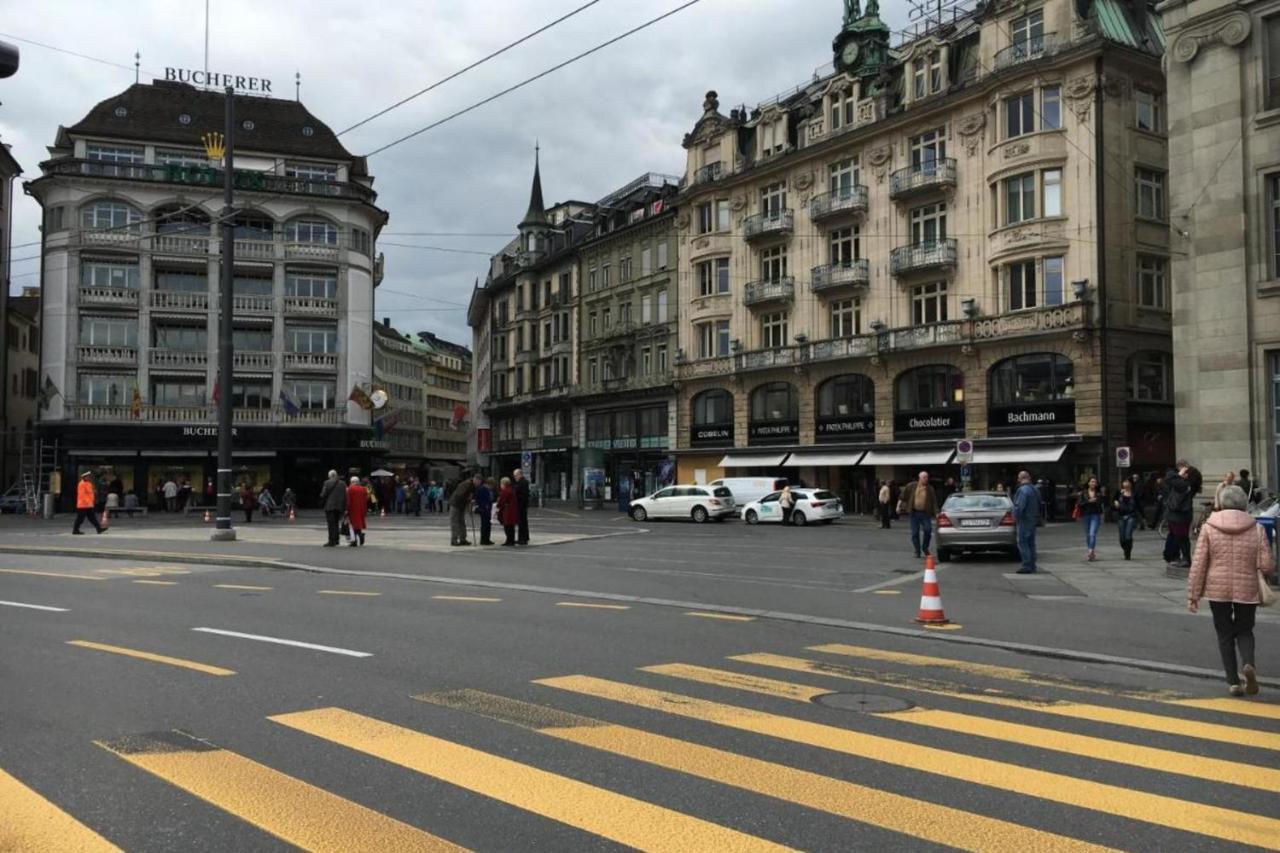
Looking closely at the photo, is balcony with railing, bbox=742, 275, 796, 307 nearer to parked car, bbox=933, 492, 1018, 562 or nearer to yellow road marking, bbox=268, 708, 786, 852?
parked car, bbox=933, 492, 1018, 562

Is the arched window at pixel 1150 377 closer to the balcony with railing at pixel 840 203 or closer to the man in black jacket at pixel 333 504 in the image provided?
the balcony with railing at pixel 840 203

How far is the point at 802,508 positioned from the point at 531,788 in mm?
33182

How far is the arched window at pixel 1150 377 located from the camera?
3969cm

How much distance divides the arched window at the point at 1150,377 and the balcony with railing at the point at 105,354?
4805 cm

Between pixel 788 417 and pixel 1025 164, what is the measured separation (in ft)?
53.3

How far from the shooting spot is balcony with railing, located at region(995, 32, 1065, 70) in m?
39.8

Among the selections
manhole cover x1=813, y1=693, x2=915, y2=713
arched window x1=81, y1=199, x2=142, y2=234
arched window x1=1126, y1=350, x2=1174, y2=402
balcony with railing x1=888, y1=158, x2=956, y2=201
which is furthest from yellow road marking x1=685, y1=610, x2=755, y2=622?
arched window x1=81, y1=199, x2=142, y2=234

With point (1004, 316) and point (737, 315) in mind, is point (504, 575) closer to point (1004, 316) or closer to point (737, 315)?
point (1004, 316)

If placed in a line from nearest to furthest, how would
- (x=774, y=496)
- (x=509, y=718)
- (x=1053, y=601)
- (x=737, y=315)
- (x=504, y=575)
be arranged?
1. (x=509, y=718)
2. (x=1053, y=601)
3. (x=504, y=575)
4. (x=774, y=496)
5. (x=737, y=315)

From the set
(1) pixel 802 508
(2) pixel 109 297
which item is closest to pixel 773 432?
(1) pixel 802 508

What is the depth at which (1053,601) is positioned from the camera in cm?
1448

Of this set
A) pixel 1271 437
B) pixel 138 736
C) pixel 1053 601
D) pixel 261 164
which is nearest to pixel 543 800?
pixel 138 736

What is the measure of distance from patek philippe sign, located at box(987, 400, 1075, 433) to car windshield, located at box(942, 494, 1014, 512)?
1873 centimetres

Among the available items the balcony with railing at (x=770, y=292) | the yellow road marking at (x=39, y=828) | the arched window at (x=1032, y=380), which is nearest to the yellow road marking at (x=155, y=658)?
the yellow road marking at (x=39, y=828)
